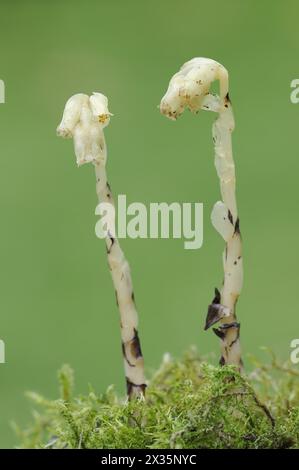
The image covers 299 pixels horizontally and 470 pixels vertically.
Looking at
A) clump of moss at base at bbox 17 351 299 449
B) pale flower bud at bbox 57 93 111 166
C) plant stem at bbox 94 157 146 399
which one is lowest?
clump of moss at base at bbox 17 351 299 449

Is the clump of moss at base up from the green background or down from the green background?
down

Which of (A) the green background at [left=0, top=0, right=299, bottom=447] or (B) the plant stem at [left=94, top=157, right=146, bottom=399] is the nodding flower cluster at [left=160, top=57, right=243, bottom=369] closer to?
(B) the plant stem at [left=94, top=157, right=146, bottom=399]

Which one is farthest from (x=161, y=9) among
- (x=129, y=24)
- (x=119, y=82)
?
(x=119, y=82)

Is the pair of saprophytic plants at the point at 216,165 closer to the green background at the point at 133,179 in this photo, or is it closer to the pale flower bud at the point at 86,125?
the pale flower bud at the point at 86,125

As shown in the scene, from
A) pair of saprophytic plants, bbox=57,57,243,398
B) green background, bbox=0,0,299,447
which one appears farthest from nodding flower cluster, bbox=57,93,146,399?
green background, bbox=0,0,299,447

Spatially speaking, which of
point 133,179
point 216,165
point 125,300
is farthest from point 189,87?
point 133,179

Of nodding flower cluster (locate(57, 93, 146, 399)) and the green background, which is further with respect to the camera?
the green background

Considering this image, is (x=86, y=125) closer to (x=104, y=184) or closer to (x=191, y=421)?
(x=104, y=184)
